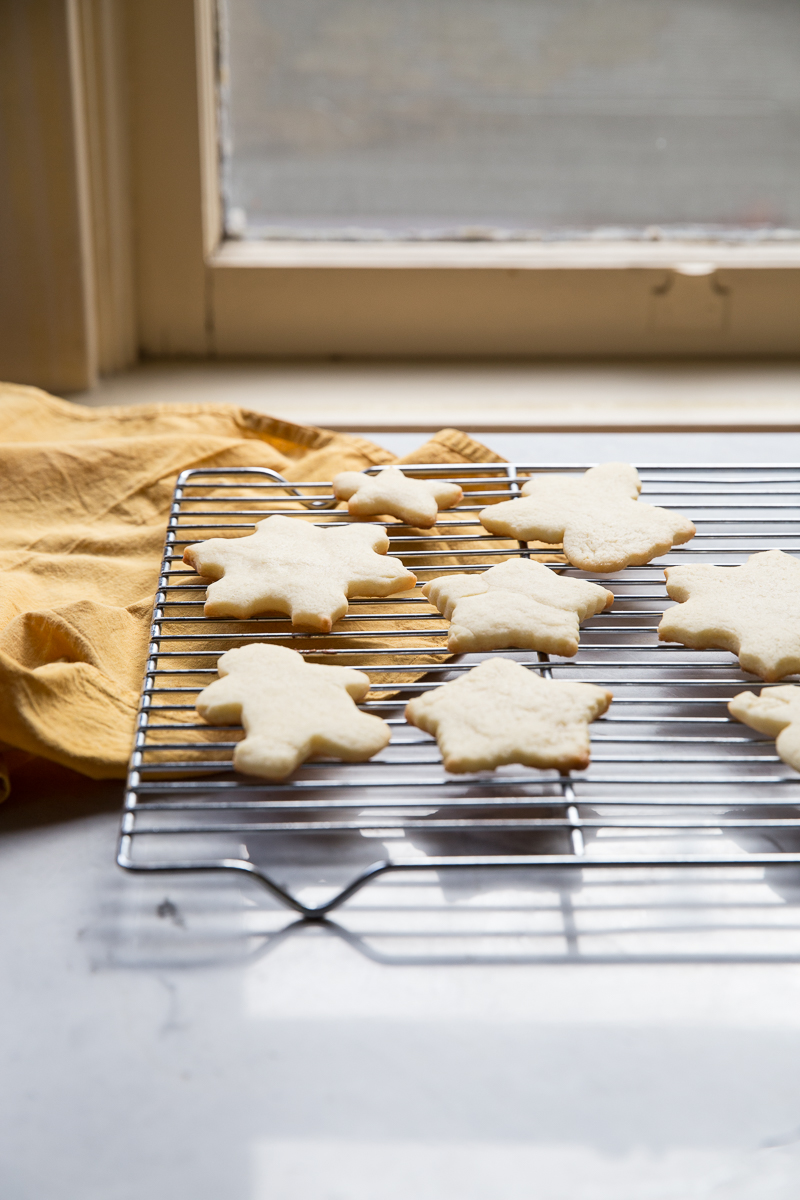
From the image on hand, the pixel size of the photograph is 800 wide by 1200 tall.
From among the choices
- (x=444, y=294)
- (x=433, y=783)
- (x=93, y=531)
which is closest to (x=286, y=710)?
(x=433, y=783)

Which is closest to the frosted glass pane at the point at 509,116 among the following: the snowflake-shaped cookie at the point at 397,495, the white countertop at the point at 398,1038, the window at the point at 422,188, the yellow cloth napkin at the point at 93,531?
the window at the point at 422,188

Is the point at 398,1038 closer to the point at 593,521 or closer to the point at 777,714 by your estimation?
the point at 777,714

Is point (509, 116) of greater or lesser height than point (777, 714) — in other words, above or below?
above

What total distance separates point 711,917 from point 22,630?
22.3 inches

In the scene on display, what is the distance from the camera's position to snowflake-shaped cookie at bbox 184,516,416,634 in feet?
2.92

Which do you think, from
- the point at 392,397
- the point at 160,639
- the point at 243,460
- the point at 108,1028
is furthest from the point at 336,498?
the point at 108,1028

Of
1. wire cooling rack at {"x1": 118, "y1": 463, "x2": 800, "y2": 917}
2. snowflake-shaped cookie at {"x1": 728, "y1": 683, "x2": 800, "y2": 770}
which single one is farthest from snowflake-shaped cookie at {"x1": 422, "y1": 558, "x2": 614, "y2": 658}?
snowflake-shaped cookie at {"x1": 728, "y1": 683, "x2": 800, "y2": 770}

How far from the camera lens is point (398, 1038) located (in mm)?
584

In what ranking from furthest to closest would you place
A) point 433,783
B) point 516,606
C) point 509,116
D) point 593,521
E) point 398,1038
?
1. point 509,116
2. point 593,521
3. point 516,606
4. point 433,783
5. point 398,1038

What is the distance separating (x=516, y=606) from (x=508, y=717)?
15 centimetres

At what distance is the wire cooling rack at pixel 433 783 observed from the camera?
0.68m

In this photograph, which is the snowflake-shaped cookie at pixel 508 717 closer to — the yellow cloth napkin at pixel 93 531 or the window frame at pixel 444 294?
the yellow cloth napkin at pixel 93 531

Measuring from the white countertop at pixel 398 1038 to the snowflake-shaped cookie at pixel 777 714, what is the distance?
9cm

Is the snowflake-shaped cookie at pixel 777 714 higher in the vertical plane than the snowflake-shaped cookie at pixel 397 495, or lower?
lower
